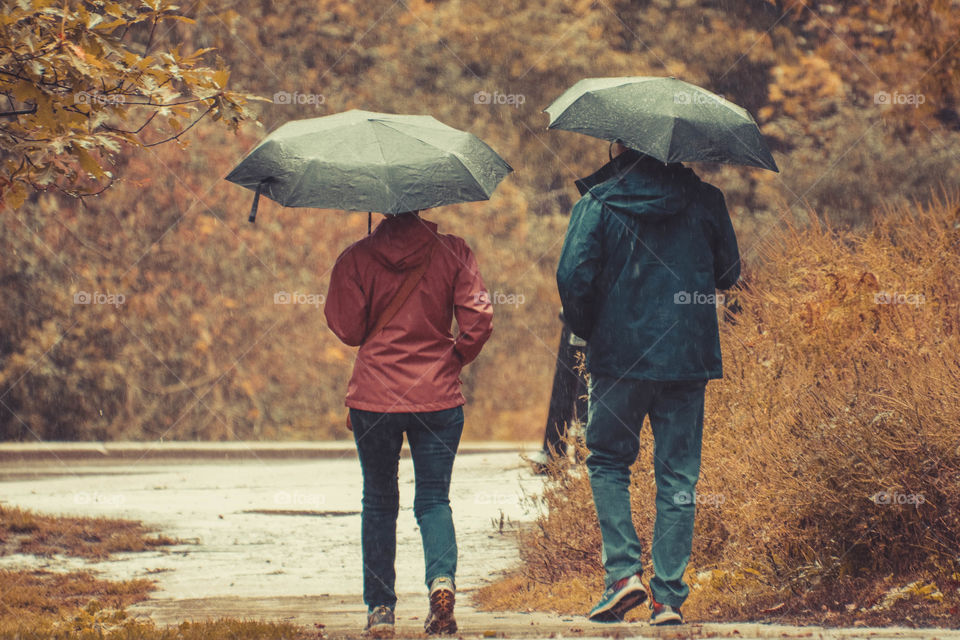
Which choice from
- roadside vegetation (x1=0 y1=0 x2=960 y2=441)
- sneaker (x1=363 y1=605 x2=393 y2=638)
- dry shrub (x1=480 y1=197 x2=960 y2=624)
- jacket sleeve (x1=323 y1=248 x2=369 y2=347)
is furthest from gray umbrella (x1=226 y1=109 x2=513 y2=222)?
roadside vegetation (x1=0 y1=0 x2=960 y2=441)

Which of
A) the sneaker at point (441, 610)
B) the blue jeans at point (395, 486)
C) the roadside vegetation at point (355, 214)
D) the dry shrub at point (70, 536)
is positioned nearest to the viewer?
the sneaker at point (441, 610)

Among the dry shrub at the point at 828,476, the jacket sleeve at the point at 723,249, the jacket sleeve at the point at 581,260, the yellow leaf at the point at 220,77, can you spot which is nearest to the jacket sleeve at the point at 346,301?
the jacket sleeve at the point at 581,260

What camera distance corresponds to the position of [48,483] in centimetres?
1155

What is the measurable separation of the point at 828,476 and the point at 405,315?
207 cm

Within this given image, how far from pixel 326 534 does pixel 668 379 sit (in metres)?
4.93

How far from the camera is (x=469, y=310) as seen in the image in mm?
5008

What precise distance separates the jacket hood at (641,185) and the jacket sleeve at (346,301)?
96 centimetres

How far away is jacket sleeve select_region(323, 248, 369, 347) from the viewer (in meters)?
4.94

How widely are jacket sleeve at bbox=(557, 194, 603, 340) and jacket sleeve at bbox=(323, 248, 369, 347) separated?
2.59 ft

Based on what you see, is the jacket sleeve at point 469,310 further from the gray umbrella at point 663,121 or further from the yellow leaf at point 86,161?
the yellow leaf at point 86,161

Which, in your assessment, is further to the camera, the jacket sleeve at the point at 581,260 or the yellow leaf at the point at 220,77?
the yellow leaf at the point at 220,77

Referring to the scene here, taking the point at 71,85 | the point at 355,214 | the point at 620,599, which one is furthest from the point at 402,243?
the point at 355,214

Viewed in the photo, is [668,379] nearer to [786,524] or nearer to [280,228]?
[786,524]

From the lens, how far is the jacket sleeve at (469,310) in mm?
4996
